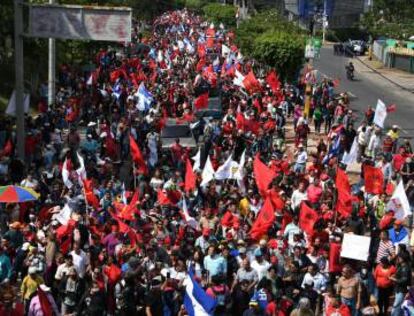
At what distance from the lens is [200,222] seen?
49.0 feet

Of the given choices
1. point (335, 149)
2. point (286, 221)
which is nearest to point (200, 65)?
point (335, 149)

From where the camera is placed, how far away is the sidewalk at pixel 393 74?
154 feet

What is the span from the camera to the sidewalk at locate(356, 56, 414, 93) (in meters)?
47.0

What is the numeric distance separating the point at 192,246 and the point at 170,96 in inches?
652

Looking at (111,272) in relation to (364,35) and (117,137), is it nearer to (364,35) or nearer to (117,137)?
(117,137)

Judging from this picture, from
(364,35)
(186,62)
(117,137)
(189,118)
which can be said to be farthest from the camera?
(364,35)

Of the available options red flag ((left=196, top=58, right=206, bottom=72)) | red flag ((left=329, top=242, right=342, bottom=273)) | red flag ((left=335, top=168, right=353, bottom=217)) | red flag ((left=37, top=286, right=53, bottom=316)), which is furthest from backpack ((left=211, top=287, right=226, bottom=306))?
red flag ((left=196, top=58, right=206, bottom=72))

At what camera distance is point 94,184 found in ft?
55.5

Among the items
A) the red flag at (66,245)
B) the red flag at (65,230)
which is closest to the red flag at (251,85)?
the red flag at (65,230)

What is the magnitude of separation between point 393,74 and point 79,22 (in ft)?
114

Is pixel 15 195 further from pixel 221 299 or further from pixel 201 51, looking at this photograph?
pixel 201 51

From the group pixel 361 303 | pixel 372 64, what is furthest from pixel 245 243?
pixel 372 64

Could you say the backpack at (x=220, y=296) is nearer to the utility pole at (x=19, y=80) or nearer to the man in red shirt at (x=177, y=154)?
the man in red shirt at (x=177, y=154)

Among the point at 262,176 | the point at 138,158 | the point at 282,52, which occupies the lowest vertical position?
the point at 138,158
